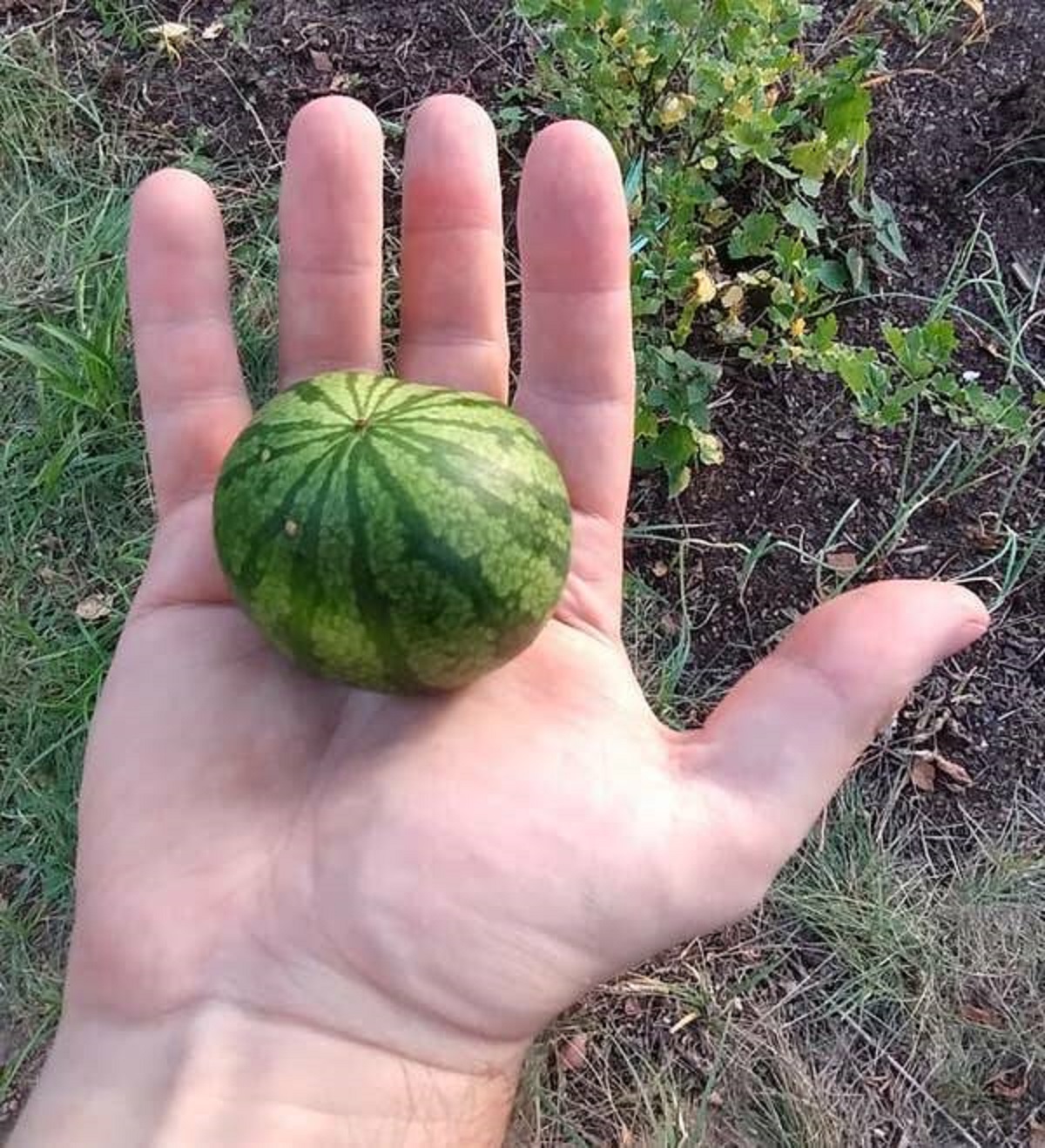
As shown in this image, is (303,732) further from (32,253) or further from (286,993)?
(32,253)

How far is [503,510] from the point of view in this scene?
3121mm

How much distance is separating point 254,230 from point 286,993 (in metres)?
3.08

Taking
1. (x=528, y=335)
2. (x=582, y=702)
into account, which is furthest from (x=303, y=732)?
(x=528, y=335)

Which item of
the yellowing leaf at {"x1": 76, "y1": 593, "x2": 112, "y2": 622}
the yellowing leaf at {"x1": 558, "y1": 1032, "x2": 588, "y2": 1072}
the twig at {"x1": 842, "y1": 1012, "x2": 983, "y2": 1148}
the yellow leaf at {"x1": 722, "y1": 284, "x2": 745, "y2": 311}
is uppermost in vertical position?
the yellow leaf at {"x1": 722, "y1": 284, "x2": 745, "y2": 311}

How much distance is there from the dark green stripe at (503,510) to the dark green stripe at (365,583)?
115 mm

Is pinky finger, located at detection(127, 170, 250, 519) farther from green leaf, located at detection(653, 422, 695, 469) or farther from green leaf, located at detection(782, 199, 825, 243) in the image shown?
green leaf, located at detection(782, 199, 825, 243)

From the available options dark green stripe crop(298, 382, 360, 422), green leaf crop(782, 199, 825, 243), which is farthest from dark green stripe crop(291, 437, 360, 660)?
green leaf crop(782, 199, 825, 243)

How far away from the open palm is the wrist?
4 centimetres

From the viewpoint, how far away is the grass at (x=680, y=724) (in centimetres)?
446

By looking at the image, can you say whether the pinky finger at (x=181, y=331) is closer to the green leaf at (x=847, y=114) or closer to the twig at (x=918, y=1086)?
the green leaf at (x=847, y=114)

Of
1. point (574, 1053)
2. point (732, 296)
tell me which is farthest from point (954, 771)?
point (732, 296)

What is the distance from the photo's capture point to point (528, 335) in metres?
3.86

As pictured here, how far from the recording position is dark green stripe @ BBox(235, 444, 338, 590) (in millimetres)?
3076

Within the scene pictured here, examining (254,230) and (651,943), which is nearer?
(651,943)
